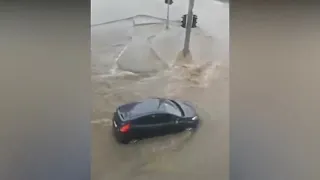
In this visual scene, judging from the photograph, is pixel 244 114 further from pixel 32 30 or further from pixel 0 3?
pixel 0 3

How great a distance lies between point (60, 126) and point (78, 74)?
0.15m

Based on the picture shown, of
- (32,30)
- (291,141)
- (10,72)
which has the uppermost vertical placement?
(32,30)

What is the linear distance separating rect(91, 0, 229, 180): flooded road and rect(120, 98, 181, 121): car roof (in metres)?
0.02

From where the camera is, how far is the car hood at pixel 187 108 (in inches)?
51.6

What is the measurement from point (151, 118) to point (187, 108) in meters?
0.10

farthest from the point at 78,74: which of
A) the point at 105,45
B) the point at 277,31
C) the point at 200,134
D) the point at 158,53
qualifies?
the point at 277,31

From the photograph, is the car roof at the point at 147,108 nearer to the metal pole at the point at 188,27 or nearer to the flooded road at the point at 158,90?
the flooded road at the point at 158,90

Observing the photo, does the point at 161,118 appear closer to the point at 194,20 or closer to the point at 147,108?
the point at 147,108

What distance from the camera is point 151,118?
4.24 ft

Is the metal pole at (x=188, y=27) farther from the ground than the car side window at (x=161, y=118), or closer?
farther from the ground

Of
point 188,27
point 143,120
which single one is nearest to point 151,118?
point 143,120

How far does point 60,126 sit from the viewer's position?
1323 millimetres

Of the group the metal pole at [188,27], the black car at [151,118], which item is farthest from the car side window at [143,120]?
the metal pole at [188,27]

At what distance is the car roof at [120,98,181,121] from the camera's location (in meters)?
1.29
